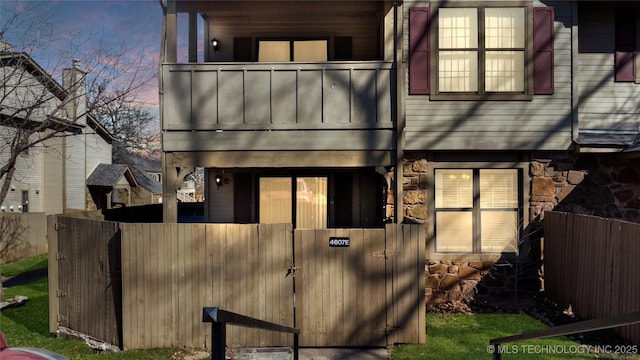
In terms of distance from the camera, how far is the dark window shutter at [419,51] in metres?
8.29

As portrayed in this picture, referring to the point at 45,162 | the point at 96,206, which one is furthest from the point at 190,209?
the point at 45,162

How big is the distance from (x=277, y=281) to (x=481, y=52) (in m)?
6.45

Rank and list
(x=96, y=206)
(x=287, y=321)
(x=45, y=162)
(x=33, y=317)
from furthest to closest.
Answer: (x=96, y=206), (x=45, y=162), (x=33, y=317), (x=287, y=321)

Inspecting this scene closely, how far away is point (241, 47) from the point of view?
10.1 meters

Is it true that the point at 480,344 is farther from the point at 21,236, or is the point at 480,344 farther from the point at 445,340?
the point at 21,236

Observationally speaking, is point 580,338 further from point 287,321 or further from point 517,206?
point 287,321

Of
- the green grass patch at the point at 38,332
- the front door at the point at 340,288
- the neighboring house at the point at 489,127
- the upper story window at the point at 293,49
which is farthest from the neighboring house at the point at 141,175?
the front door at the point at 340,288

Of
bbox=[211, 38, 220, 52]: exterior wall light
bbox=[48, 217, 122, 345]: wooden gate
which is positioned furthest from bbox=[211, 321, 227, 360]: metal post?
bbox=[211, 38, 220, 52]: exterior wall light

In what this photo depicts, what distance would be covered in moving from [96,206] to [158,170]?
73.7 ft

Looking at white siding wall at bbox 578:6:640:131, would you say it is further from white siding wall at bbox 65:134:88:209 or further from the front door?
white siding wall at bbox 65:134:88:209

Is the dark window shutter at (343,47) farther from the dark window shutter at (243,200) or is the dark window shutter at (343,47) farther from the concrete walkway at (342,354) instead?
the concrete walkway at (342,354)

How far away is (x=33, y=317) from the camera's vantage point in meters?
7.77

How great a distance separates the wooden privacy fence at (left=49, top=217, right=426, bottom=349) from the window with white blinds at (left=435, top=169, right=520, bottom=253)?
8.68ft

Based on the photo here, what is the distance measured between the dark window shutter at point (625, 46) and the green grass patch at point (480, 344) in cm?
578
